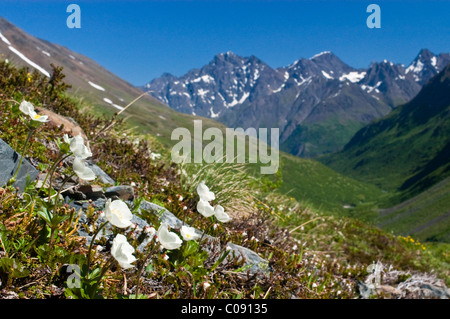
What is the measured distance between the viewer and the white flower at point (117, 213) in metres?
2.49

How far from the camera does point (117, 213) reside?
8.34ft

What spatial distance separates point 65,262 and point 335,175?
13909 cm

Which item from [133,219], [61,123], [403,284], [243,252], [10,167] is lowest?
[403,284]

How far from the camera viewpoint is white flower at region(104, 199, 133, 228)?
8.15ft

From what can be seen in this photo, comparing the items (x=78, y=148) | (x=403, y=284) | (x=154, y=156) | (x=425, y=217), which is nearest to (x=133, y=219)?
(x=78, y=148)

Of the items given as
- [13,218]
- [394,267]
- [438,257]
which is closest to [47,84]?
[13,218]

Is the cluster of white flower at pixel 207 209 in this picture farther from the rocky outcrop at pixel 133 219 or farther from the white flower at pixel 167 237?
the rocky outcrop at pixel 133 219

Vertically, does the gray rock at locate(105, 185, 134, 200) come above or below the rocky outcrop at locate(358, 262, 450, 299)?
above

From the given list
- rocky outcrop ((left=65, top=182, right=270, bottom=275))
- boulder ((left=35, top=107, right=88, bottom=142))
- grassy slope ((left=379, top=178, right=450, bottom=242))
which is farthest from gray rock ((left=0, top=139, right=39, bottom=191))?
grassy slope ((left=379, top=178, right=450, bottom=242))

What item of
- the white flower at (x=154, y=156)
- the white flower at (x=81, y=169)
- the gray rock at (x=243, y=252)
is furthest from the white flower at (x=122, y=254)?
the white flower at (x=154, y=156)

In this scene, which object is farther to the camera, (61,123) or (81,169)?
(61,123)

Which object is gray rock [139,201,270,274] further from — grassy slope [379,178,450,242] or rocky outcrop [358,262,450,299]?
grassy slope [379,178,450,242]

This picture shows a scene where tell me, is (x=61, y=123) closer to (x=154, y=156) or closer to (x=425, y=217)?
(x=154, y=156)

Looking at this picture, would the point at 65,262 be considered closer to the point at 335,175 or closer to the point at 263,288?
the point at 263,288
